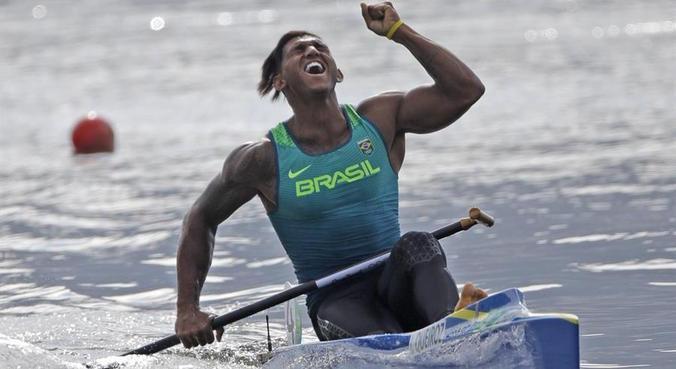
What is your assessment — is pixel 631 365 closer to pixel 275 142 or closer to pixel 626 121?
pixel 275 142

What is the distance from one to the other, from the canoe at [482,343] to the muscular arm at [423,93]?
4.22ft

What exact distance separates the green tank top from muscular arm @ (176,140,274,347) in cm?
11

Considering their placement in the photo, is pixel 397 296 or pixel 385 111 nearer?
pixel 397 296

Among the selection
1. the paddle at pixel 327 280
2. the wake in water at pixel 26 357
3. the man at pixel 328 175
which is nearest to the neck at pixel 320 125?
the man at pixel 328 175

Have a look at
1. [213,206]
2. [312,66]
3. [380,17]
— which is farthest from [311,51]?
[213,206]

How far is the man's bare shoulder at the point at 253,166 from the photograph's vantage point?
21.6 ft

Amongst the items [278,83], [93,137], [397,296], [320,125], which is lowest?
[397,296]

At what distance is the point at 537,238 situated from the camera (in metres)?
10.0

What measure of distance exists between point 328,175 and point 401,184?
6.31 metres

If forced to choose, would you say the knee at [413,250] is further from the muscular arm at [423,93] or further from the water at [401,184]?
the water at [401,184]

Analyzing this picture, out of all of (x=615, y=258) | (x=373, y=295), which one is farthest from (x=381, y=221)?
(x=615, y=258)

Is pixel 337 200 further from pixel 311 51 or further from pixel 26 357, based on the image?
pixel 26 357

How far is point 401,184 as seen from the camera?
42.0 ft

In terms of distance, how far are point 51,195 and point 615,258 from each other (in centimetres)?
628
